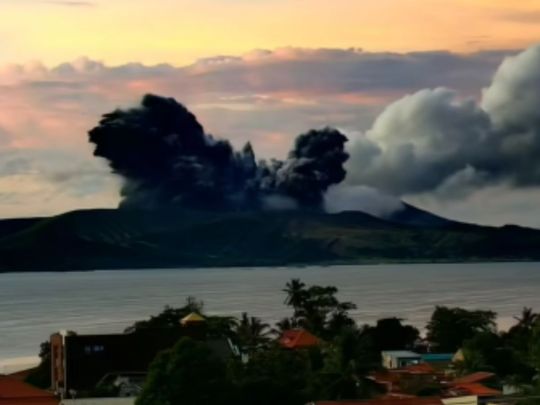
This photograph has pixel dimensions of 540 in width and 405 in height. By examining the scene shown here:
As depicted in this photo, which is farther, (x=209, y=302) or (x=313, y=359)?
(x=209, y=302)

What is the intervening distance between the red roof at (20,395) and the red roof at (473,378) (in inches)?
442

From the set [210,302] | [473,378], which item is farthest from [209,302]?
[473,378]

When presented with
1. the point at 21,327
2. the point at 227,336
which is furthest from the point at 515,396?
the point at 21,327

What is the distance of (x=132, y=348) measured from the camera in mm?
43688

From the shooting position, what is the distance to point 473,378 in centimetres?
3959

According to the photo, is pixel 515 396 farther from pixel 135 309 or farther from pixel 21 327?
pixel 135 309

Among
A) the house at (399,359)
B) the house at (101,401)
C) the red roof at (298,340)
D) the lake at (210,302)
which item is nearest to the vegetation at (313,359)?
the red roof at (298,340)

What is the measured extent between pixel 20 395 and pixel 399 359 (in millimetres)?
22909

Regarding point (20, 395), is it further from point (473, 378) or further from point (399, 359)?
point (399, 359)

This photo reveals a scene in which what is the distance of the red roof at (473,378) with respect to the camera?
128 ft

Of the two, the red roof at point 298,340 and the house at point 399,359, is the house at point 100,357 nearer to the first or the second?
the red roof at point 298,340

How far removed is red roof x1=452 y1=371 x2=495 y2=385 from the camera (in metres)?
38.9

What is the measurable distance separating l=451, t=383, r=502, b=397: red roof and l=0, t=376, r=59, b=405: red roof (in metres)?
9.86

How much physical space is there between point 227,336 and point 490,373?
12880mm
